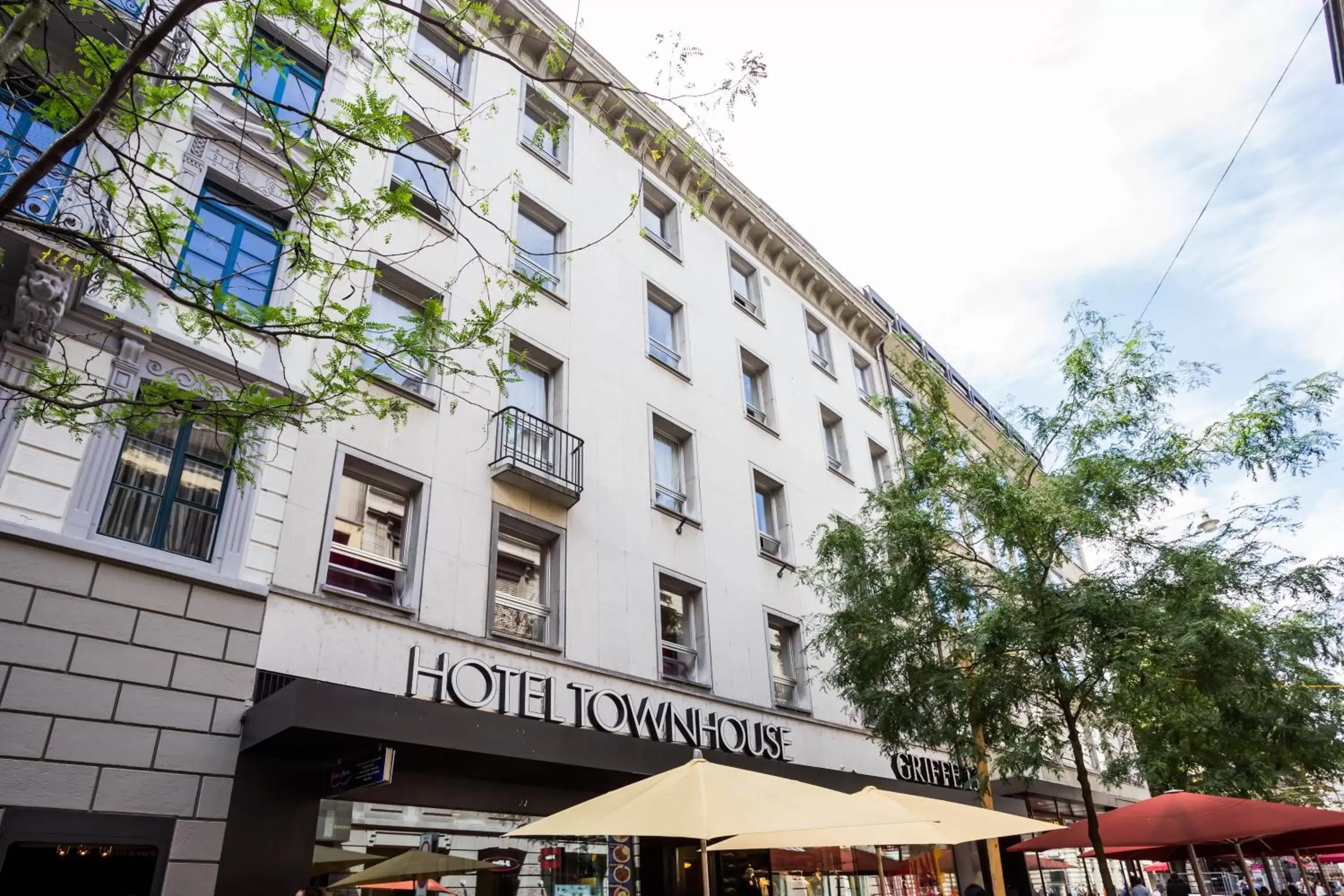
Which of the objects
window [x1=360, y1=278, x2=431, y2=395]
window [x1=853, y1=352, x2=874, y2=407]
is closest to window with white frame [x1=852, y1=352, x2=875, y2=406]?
window [x1=853, y1=352, x2=874, y2=407]

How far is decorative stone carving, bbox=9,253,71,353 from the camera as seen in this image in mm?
8727

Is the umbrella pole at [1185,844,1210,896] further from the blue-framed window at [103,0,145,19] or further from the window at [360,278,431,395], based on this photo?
the blue-framed window at [103,0,145,19]

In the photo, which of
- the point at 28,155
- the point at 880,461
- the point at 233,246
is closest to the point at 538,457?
the point at 233,246

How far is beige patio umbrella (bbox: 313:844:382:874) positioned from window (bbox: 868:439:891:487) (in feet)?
56.6

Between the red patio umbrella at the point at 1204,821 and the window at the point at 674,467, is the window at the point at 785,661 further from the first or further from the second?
the red patio umbrella at the point at 1204,821

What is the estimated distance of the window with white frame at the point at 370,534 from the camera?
428 inches

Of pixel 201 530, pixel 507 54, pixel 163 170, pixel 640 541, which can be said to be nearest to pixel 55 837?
pixel 201 530

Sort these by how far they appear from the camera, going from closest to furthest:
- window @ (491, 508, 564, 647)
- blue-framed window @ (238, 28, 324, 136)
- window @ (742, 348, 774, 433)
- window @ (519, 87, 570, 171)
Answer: blue-framed window @ (238, 28, 324, 136) → window @ (491, 508, 564, 647) → window @ (519, 87, 570, 171) → window @ (742, 348, 774, 433)

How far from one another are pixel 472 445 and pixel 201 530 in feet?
12.9

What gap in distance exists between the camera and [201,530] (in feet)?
32.0

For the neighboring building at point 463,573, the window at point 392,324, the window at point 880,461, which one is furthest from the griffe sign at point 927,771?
the window at point 392,324

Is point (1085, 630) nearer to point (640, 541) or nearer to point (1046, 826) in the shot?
point (1046, 826)

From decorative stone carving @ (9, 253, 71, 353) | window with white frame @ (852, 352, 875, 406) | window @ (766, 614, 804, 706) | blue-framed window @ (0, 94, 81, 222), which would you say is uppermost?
window with white frame @ (852, 352, 875, 406)

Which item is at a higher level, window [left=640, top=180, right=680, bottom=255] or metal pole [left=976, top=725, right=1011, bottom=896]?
window [left=640, top=180, right=680, bottom=255]
